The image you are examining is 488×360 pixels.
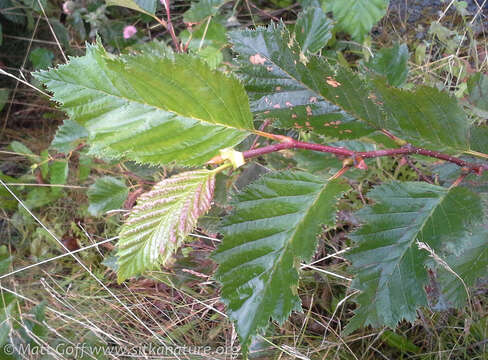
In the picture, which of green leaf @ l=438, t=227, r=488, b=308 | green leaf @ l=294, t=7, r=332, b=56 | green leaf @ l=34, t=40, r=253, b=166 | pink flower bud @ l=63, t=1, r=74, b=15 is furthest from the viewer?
pink flower bud @ l=63, t=1, r=74, b=15

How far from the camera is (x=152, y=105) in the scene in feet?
1.93

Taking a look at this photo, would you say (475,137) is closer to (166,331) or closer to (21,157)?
(166,331)

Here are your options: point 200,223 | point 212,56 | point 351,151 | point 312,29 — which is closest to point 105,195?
point 200,223

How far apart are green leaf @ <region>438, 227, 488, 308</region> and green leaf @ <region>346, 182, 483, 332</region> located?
15 centimetres

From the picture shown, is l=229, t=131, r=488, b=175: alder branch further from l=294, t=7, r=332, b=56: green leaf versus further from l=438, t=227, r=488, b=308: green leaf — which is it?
l=294, t=7, r=332, b=56: green leaf

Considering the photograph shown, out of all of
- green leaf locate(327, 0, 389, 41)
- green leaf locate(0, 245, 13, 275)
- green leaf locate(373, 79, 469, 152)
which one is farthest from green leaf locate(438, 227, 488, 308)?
green leaf locate(0, 245, 13, 275)

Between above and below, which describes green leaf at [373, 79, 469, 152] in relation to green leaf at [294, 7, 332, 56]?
below

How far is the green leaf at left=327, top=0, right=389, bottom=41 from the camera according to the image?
4.51 ft

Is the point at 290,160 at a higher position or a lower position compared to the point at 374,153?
lower

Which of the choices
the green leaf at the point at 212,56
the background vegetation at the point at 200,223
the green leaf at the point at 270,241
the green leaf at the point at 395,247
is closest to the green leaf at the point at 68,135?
the background vegetation at the point at 200,223

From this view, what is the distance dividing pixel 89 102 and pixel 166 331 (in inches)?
38.5

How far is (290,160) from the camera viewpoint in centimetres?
118

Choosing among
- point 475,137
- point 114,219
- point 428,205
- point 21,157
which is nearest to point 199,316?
point 114,219

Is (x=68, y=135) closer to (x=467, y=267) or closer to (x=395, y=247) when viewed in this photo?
(x=395, y=247)
